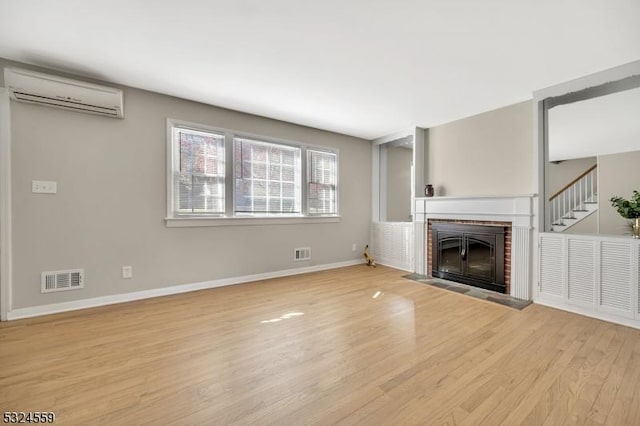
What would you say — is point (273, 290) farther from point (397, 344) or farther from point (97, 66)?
point (97, 66)

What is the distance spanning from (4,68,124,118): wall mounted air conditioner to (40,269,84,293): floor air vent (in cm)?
175

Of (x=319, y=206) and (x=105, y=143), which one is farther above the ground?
(x=105, y=143)

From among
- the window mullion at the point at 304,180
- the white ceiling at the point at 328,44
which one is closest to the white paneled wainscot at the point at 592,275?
the white ceiling at the point at 328,44

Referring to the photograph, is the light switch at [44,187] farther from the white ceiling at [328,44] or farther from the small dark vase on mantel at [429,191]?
the small dark vase on mantel at [429,191]

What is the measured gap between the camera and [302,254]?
4.68 m

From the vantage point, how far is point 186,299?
130 inches

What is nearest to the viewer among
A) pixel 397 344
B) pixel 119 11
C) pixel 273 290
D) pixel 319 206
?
pixel 119 11

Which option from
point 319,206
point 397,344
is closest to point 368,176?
point 319,206

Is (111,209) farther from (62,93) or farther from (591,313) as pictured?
(591,313)

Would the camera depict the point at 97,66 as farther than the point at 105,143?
No

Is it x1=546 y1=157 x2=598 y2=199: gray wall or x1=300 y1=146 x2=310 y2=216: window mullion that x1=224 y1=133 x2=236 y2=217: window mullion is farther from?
x1=546 y1=157 x2=598 y2=199: gray wall

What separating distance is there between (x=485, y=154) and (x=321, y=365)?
370cm

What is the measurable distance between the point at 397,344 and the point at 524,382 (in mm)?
822

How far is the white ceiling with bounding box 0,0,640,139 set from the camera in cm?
196
